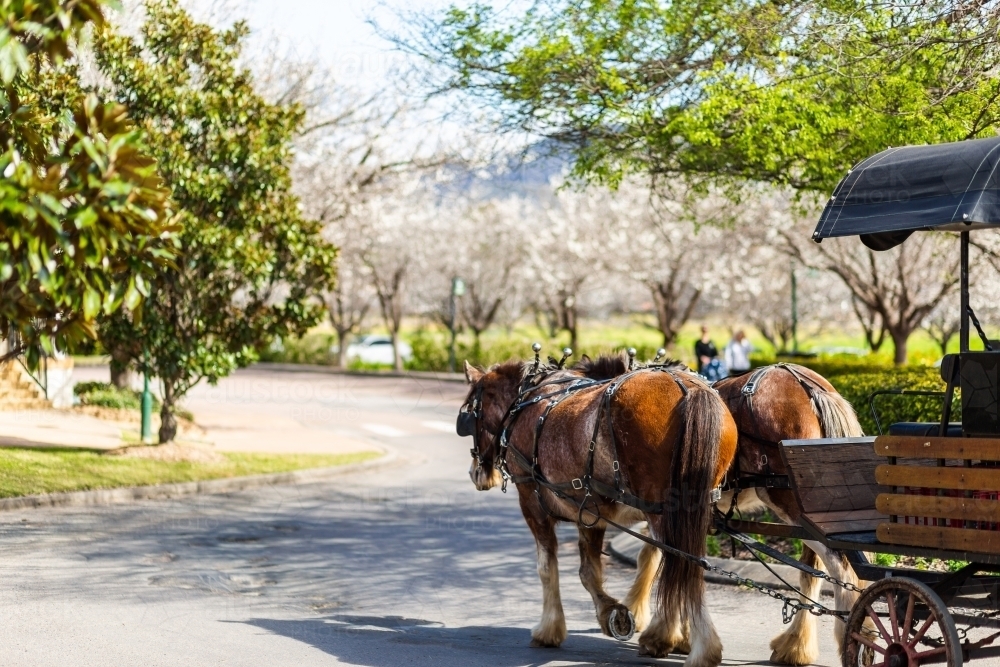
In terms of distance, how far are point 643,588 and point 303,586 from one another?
10.2 ft

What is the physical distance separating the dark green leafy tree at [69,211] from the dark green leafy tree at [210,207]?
1076cm

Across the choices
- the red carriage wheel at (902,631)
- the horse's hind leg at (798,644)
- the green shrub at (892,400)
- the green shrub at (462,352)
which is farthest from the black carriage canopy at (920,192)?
the green shrub at (462,352)

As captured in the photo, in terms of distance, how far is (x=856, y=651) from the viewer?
5805mm

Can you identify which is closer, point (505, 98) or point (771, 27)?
point (771, 27)

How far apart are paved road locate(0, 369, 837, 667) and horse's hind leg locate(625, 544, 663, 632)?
341 mm

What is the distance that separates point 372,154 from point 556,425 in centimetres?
2251

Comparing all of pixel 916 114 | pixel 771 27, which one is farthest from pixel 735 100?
A: pixel 916 114

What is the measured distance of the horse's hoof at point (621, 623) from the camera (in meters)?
7.38

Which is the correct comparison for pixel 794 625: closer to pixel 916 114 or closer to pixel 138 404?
pixel 916 114

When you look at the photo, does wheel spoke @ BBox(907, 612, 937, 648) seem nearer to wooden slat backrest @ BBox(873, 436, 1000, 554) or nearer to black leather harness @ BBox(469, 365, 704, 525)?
wooden slat backrest @ BBox(873, 436, 1000, 554)

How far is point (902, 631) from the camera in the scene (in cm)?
557

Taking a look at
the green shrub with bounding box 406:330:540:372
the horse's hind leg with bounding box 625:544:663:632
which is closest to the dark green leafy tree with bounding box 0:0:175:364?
the horse's hind leg with bounding box 625:544:663:632

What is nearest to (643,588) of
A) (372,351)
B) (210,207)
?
(210,207)

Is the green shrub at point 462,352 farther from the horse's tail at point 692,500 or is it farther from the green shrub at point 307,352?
the horse's tail at point 692,500
